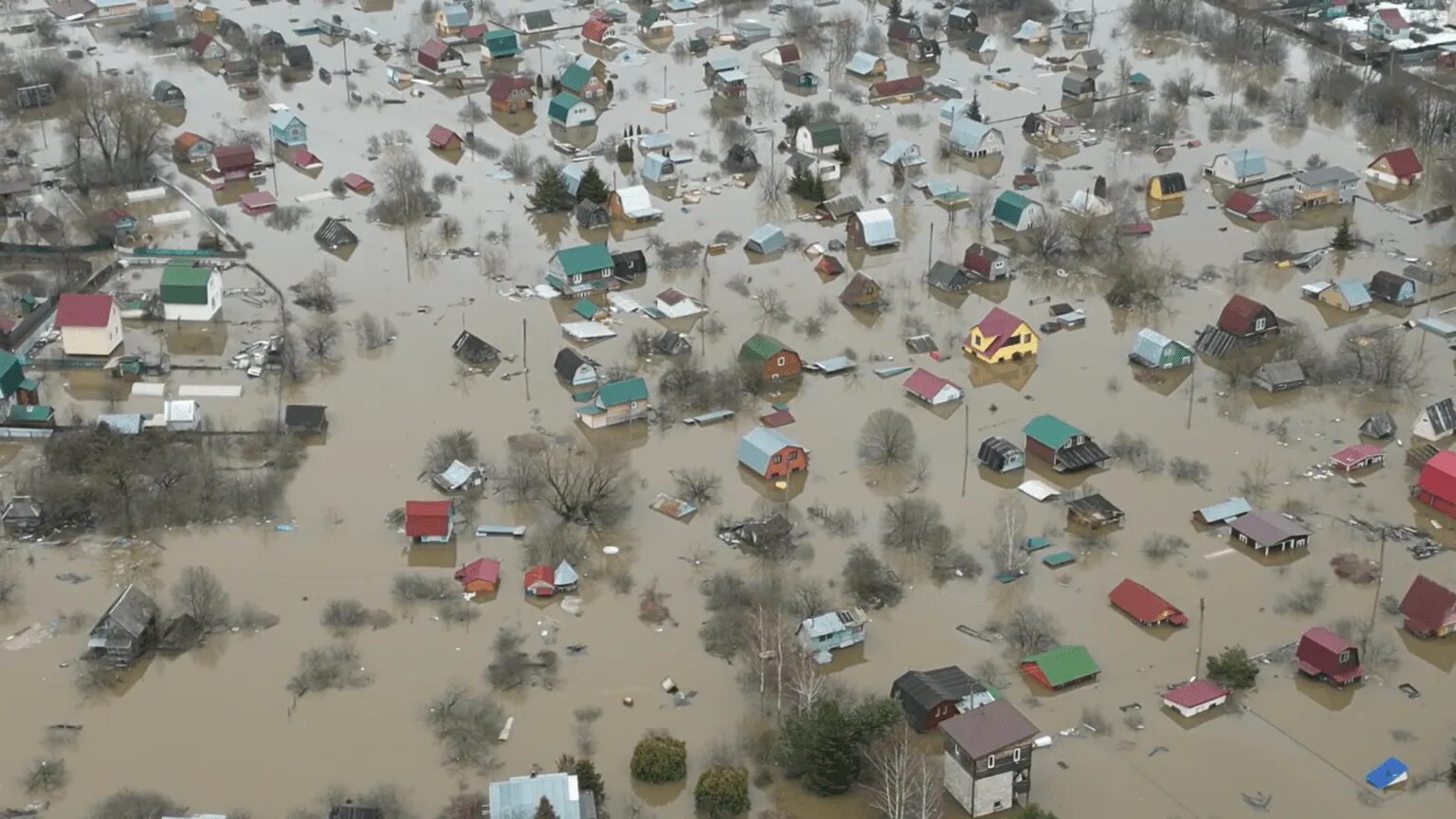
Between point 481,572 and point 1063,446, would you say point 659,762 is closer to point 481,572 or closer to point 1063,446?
point 481,572

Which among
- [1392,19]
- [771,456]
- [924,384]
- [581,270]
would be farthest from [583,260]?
[1392,19]

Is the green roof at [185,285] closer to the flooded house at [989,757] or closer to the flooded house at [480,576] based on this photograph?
the flooded house at [480,576]

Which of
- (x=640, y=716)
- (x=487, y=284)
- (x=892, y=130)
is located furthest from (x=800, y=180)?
(x=640, y=716)

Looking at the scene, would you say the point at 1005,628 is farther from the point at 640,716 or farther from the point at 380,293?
the point at 380,293

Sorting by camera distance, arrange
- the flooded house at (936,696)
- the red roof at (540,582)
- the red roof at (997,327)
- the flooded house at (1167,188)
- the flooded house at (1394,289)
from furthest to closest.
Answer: the flooded house at (1167,188) < the flooded house at (1394,289) < the red roof at (997,327) < the red roof at (540,582) < the flooded house at (936,696)

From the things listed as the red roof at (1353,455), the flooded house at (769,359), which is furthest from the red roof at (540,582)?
the red roof at (1353,455)
